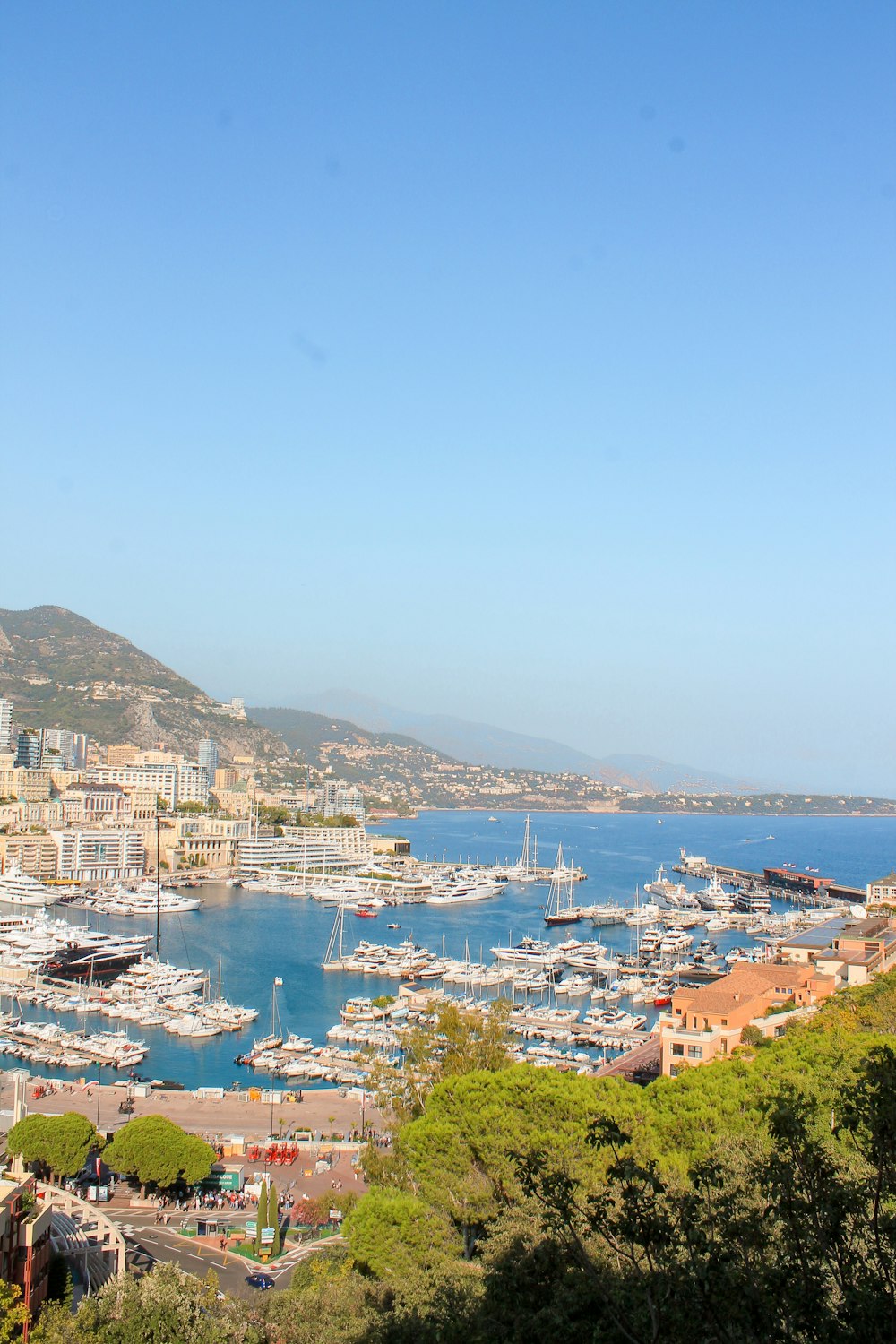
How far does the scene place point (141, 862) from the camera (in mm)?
46375

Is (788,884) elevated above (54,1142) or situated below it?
below

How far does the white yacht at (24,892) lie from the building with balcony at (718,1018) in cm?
2684

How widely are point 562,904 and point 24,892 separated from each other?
1839 cm

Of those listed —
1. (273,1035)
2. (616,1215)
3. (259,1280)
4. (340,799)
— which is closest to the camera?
(616,1215)

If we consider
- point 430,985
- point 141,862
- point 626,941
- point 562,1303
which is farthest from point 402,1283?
point 141,862

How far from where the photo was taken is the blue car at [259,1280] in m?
9.07

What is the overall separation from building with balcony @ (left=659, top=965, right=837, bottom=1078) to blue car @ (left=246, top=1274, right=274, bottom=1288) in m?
4.75

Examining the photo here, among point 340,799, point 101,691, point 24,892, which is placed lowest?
point 24,892

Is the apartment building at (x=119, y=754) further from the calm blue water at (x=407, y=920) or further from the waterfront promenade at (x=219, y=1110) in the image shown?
the waterfront promenade at (x=219, y=1110)

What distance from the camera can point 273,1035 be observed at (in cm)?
1981

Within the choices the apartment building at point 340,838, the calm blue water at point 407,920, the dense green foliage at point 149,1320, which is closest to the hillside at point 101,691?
the calm blue water at point 407,920

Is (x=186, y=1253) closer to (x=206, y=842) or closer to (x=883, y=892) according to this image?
(x=883, y=892)

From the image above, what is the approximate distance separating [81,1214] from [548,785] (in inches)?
5223

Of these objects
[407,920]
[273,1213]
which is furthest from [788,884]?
[273,1213]
